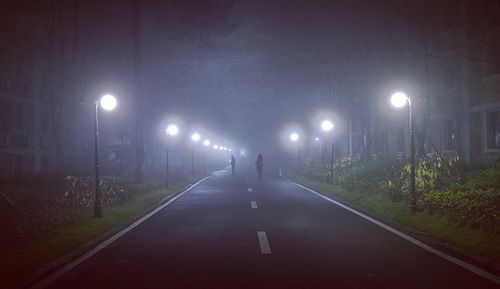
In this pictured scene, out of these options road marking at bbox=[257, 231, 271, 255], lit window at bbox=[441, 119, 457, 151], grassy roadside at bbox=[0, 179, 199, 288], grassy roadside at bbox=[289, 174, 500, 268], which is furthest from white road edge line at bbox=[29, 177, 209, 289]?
lit window at bbox=[441, 119, 457, 151]

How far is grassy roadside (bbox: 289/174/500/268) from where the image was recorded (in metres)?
8.70

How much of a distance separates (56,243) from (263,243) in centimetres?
424

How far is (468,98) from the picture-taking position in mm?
22812

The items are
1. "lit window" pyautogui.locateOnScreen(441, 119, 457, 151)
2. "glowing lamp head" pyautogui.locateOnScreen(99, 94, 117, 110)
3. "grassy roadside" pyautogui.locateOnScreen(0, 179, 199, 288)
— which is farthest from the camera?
"lit window" pyautogui.locateOnScreen(441, 119, 457, 151)

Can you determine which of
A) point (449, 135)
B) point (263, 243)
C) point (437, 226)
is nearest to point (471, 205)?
point (437, 226)

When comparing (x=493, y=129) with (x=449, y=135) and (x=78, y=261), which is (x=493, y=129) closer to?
(x=449, y=135)

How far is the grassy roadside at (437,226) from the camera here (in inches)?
342

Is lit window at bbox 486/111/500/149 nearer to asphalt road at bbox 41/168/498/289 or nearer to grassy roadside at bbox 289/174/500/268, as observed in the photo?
grassy roadside at bbox 289/174/500/268

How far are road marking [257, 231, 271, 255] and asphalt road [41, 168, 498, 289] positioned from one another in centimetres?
2

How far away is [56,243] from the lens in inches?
376

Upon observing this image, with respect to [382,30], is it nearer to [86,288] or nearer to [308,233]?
[308,233]

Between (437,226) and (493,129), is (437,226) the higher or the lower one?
the lower one

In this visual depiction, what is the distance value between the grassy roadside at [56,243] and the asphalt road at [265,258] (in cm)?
71

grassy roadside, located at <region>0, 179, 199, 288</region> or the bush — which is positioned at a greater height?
the bush
